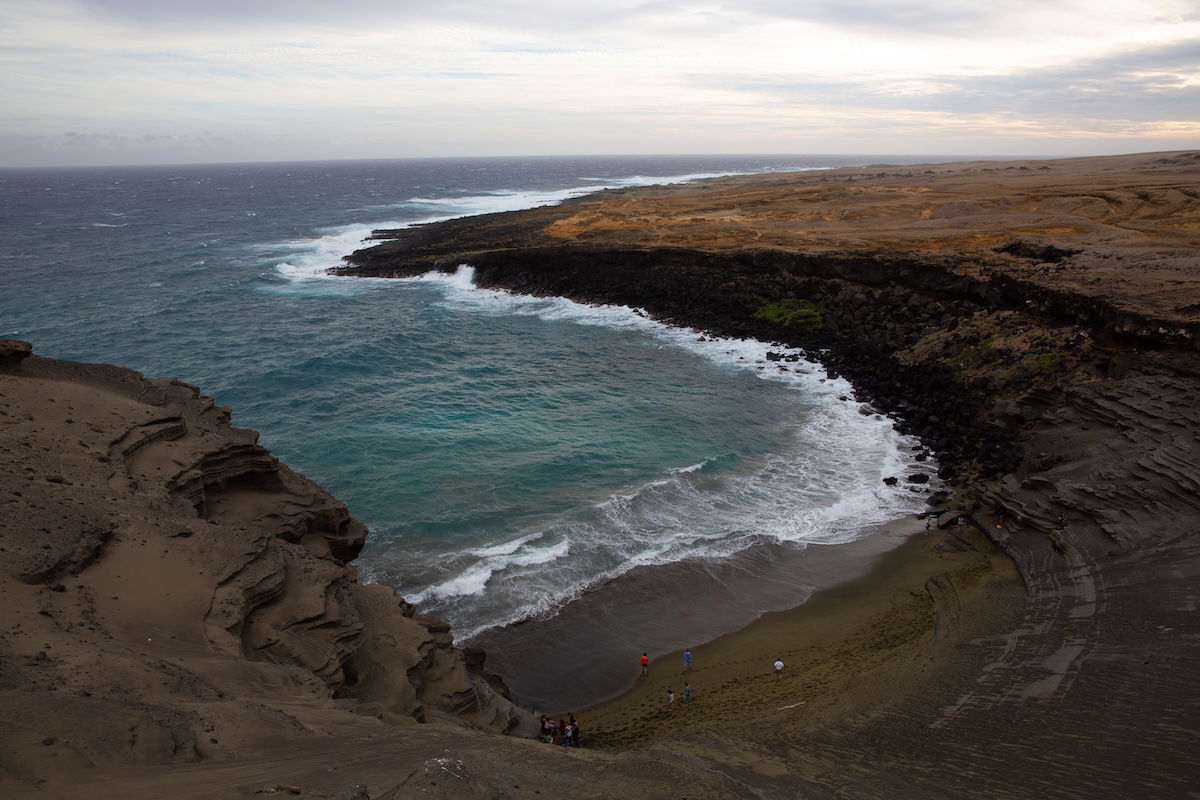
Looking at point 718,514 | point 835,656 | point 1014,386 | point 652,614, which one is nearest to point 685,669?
point 652,614

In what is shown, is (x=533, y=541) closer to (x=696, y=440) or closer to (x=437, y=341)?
(x=696, y=440)

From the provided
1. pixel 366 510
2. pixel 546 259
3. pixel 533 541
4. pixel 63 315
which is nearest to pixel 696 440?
pixel 533 541

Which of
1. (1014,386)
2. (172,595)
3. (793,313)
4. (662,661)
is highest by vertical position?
(793,313)

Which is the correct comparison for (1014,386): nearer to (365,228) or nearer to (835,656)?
(835,656)

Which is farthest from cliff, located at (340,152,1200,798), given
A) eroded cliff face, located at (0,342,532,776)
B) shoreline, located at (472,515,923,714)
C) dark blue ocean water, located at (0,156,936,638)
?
eroded cliff face, located at (0,342,532,776)

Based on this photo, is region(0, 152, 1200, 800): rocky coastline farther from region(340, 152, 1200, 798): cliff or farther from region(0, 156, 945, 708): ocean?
region(0, 156, 945, 708): ocean

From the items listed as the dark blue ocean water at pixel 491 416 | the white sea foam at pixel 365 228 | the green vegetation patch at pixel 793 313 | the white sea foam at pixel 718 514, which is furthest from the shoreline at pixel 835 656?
the white sea foam at pixel 365 228
